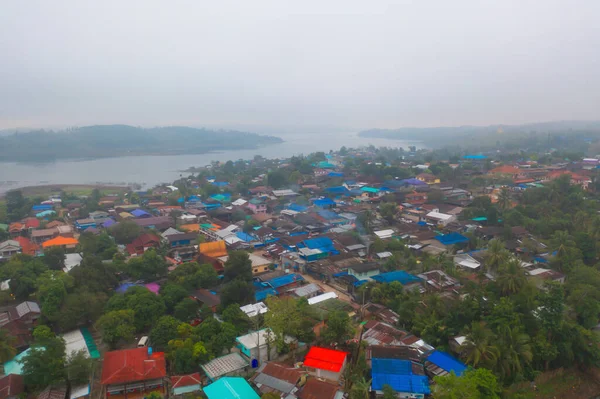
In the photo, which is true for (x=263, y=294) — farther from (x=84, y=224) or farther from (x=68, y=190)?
(x=68, y=190)

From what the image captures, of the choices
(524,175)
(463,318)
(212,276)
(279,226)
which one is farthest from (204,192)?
(524,175)

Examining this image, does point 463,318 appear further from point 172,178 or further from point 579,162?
point 172,178

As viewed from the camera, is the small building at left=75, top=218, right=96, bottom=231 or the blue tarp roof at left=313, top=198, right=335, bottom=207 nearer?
the small building at left=75, top=218, right=96, bottom=231

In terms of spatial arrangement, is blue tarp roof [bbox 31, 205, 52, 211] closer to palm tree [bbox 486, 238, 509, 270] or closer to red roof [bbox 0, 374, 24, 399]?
red roof [bbox 0, 374, 24, 399]

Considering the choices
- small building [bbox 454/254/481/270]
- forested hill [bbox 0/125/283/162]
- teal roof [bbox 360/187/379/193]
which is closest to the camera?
small building [bbox 454/254/481/270]

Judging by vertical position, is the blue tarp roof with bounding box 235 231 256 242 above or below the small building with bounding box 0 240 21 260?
below

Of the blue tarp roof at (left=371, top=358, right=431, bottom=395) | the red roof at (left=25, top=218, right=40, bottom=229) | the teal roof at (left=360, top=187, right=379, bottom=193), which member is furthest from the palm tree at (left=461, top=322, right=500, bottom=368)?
the red roof at (left=25, top=218, right=40, bottom=229)

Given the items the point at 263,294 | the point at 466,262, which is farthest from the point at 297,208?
the point at 263,294
